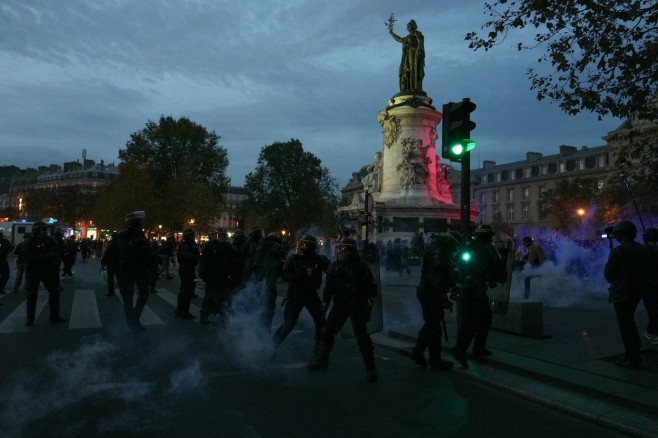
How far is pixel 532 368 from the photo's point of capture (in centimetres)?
579

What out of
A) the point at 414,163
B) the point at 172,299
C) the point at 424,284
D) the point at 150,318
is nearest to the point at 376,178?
the point at 414,163

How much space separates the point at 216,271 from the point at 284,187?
50.2m

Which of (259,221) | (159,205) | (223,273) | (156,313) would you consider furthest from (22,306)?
(259,221)

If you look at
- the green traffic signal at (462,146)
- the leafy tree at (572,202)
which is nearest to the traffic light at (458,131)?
the green traffic signal at (462,146)

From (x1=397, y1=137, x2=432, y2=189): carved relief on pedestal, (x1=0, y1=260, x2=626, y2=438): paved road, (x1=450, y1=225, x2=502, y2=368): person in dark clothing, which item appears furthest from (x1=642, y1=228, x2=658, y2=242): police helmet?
(x1=397, y1=137, x2=432, y2=189): carved relief on pedestal

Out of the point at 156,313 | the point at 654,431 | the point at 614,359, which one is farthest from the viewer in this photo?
the point at 156,313

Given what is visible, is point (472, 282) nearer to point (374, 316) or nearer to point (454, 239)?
point (454, 239)

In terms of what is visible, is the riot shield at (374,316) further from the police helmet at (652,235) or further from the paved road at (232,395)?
the police helmet at (652,235)

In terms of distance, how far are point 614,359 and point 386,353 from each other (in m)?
2.84

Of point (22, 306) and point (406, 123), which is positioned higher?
point (406, 123)

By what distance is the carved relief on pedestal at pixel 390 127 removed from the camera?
30688 mm

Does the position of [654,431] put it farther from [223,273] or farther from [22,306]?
[22,306]

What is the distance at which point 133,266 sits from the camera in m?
7.95

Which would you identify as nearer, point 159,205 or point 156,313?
point 156,313
